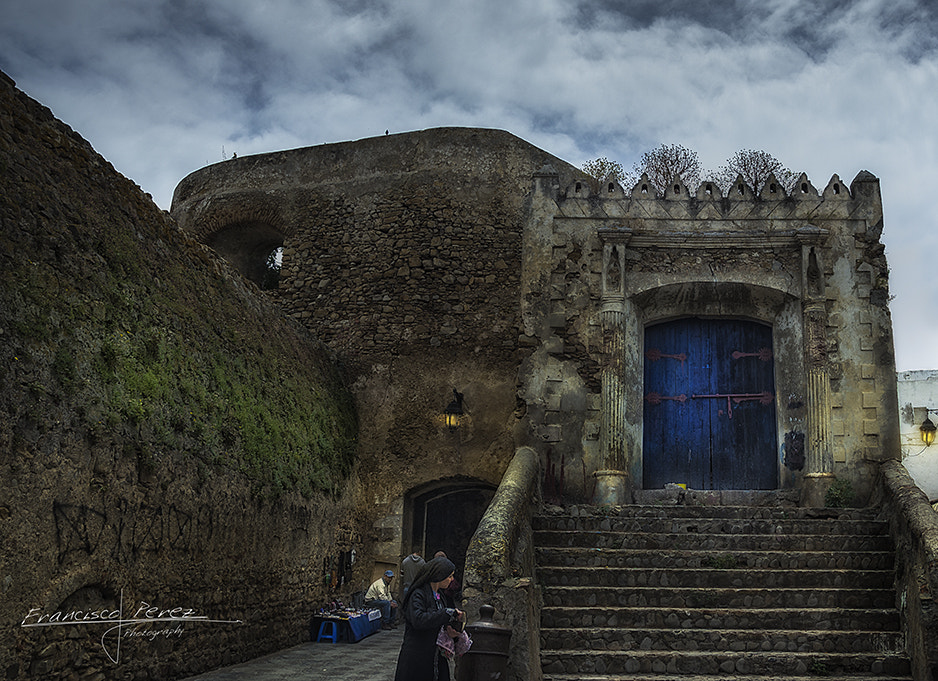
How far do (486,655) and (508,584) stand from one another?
926 mm

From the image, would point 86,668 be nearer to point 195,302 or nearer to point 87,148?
point 195,302

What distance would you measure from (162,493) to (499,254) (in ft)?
23.9

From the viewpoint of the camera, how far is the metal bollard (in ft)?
18.2

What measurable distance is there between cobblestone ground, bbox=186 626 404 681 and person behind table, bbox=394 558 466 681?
2.42m

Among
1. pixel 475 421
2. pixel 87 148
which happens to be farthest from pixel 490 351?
pixel 87 148

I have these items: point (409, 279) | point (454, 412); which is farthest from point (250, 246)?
point (454, 412)

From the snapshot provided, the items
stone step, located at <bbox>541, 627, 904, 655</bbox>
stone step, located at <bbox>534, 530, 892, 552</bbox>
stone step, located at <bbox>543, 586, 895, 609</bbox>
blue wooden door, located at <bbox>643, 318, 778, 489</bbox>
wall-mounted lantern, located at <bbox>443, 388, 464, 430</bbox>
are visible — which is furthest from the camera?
wall-mounted lantern, located at <bbox>443, 388, 464, 430</bbox>

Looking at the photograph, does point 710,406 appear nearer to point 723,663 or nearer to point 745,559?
point 745,559

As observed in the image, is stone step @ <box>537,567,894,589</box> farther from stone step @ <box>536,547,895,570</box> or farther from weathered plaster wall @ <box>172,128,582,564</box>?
weathered plaster wall @ <box>172,128,582,564</box>

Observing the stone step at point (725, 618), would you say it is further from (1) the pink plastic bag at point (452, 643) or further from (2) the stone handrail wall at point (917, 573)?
(1) the pink plastic bag at point (452, 643)

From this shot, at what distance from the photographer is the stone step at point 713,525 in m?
8.53

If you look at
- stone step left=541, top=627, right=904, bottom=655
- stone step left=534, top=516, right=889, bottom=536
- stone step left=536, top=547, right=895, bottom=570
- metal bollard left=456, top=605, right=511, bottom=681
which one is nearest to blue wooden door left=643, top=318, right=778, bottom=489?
stone step left=534, top=516, right=889, bottom=536

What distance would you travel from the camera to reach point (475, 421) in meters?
12.4

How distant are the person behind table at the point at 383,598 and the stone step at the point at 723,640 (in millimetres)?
5100
